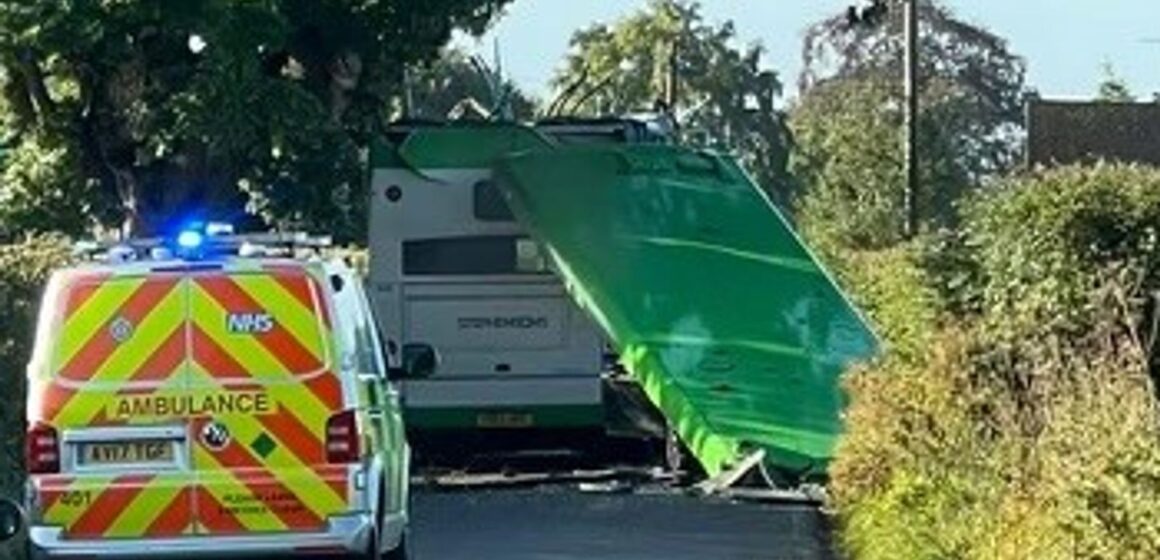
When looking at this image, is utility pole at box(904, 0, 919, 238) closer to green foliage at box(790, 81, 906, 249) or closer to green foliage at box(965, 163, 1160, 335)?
green foliage at box(790, 81, 906, 249)

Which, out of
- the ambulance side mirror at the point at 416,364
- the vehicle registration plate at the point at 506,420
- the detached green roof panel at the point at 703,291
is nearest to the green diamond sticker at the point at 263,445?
the ambulance side mirror at the point at 416,364

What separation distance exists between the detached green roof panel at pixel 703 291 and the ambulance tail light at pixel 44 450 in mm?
8317

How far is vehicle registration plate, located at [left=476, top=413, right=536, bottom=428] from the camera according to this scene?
27.4m

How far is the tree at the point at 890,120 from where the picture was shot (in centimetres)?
6006

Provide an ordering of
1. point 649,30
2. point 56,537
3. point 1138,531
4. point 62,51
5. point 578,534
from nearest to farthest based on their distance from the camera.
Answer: point 1138,531 < point 56,537 < point 578,534 < point 62,51 < point 649,30

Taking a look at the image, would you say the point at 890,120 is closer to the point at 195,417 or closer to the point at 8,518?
the point at 195,417

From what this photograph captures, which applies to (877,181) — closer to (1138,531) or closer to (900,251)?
(900,251)

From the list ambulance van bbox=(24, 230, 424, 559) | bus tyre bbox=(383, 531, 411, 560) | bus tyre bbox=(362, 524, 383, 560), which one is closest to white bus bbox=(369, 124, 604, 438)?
bus tyre bbox=(383, 531, 411, 560)

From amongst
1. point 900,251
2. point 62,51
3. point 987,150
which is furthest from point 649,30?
point 900,251

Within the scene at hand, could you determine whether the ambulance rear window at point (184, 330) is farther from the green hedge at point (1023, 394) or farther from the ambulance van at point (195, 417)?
the green hedge at point (1023, 394)

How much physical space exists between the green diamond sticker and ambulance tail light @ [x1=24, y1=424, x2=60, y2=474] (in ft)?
3.33

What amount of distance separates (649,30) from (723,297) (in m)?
65.6

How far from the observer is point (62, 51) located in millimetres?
35625

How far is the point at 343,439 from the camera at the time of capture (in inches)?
647
